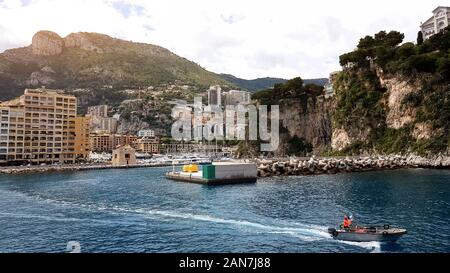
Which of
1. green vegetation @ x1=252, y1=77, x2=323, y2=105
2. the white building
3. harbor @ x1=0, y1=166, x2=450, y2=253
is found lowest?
harbor @ x1=0, y1=166, x2=450, y2=253

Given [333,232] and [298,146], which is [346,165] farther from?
[333,232]

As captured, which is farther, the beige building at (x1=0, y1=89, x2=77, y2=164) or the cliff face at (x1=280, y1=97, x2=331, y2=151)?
the cliff face at (x1=280, y1=97, x2=331, y2=151)

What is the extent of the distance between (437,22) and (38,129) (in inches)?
5661

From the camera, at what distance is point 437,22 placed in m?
130

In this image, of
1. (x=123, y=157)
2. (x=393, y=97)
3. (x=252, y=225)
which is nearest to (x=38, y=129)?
(x=123, y=157)

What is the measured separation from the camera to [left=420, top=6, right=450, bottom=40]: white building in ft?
418

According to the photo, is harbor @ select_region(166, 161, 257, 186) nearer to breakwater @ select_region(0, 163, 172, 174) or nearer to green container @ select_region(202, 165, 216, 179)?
green container @ select_region(202, 165, 216, 179)

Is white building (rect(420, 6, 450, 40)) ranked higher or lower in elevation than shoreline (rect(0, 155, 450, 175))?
higher

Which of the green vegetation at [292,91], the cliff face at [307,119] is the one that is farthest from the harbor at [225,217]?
the green vegetation at [292,91]

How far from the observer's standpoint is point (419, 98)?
3772 inches

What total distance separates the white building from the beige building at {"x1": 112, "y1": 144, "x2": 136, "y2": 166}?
115382mm

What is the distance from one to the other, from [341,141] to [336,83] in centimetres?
2106

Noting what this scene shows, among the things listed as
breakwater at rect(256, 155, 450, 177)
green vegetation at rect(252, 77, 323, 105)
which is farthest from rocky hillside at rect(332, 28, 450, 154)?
green vegetation at rect(252, 77, 323, 105)
